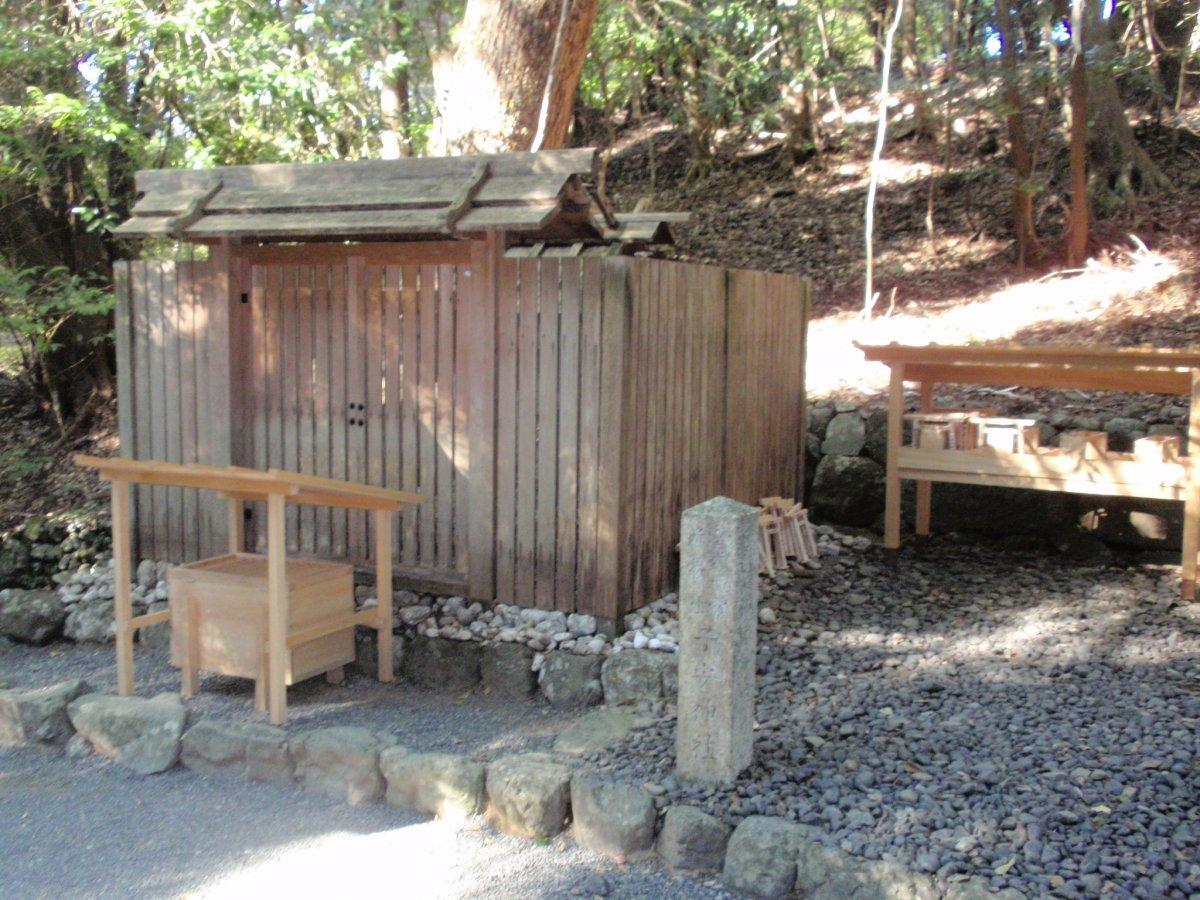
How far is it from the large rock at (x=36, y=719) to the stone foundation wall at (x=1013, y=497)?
18.6ft

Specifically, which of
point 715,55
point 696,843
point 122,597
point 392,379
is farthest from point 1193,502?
point 715,55

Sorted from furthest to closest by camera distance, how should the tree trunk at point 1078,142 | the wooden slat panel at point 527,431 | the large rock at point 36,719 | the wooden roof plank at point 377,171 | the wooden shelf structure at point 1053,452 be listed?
the tree trunk at point 1078,142 → the wooden shelf structure at point 1053,452 → the wooden slat panel at point 527,431 → the wooden roof plank at point 377,171 → the large rock at point 36,719

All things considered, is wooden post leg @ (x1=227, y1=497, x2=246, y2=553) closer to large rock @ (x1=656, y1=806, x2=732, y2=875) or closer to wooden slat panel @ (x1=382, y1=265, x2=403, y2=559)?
wooden slat panel @ (x1=382, y1=265, x2=403, y2=559)

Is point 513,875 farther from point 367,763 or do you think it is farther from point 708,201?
point 708,201

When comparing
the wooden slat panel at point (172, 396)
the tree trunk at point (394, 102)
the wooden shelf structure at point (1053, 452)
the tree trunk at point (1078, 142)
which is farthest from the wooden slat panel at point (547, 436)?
the tree trunk at point (1078, 142)

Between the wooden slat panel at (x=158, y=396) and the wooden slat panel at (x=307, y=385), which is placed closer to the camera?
the wooden slat panel at (x=307, y=385)

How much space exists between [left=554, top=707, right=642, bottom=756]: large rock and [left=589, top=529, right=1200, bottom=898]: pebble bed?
0.13 metres

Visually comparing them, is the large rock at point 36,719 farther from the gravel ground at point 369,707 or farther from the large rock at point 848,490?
the large rock at point 848,490

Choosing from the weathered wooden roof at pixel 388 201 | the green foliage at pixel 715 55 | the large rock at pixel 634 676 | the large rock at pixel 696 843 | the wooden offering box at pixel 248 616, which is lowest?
the large rock at pixel 696 843

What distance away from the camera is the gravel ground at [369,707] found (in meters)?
5.66

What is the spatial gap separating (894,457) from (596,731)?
3.39m

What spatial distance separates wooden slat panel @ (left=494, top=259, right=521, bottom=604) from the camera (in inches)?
258

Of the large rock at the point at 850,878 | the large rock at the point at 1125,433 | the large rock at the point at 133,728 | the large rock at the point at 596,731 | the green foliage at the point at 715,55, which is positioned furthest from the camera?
the green foliage at the point at 715,55

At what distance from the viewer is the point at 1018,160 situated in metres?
12.6
